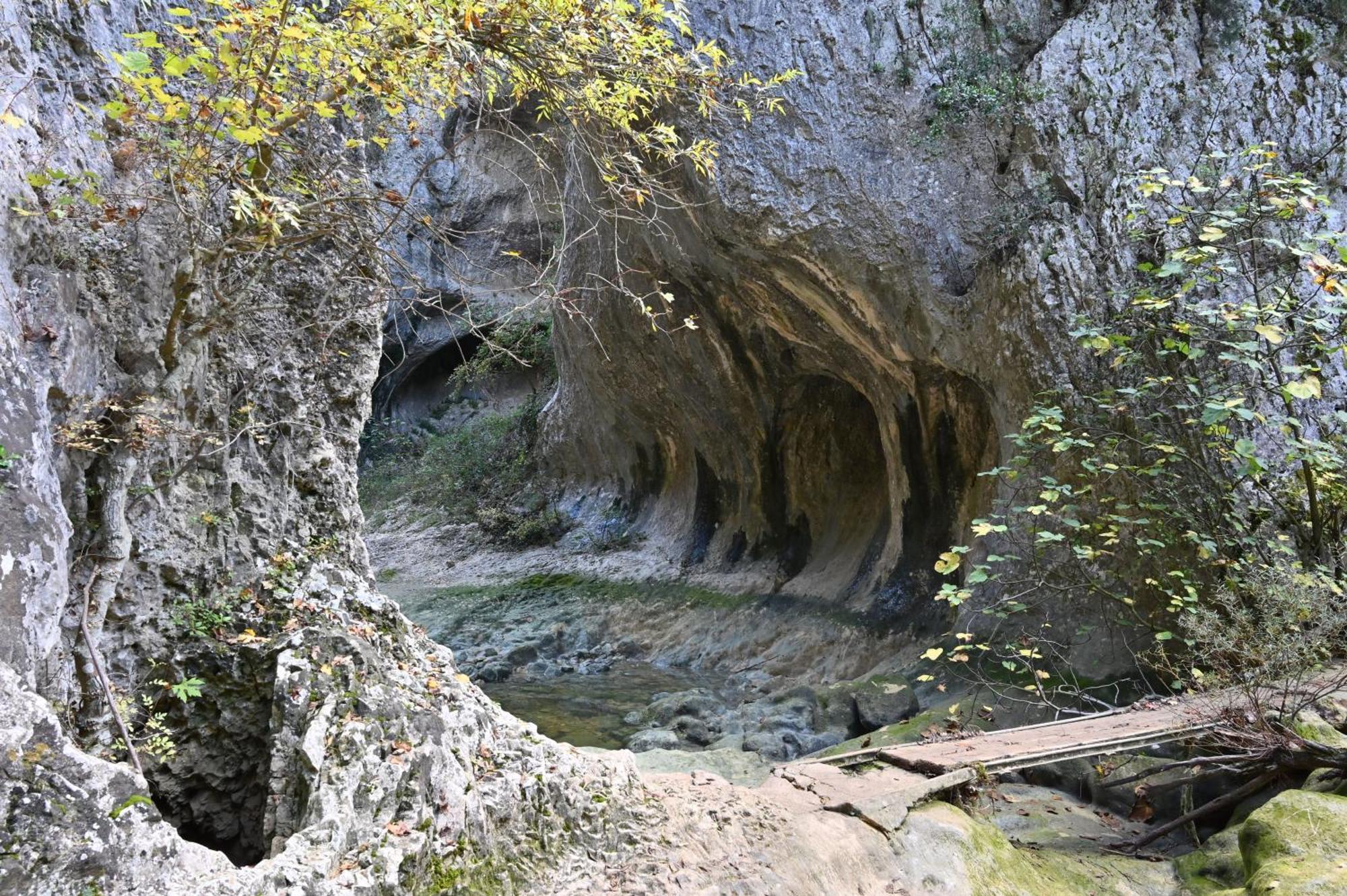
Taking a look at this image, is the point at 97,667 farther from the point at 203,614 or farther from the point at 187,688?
the point at 203,614

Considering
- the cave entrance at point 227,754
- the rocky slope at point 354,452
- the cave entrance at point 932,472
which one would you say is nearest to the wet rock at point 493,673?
the cave entrance at point 932,472

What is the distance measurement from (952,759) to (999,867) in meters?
0.85

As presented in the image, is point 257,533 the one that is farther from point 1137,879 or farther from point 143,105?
point 1137,879

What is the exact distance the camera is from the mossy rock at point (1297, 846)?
298cm

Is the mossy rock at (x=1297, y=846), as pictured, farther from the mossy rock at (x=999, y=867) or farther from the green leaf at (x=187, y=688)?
the green leaf at (x=187, y=688)

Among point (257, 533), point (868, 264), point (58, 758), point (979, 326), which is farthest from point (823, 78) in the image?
point (58, 758)

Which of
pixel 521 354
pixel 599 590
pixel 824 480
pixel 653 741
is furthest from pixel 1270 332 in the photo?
pixel 521 354

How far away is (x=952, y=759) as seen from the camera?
4617mm

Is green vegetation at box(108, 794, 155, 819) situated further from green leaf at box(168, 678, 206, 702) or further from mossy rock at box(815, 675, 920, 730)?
mossy rock at box(815, 675, 920, 730)

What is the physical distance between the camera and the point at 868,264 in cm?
842

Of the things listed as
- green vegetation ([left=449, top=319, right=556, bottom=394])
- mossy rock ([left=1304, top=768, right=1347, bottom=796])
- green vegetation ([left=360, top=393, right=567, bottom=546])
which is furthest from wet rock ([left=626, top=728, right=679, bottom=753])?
green vegetation ([left=449, top=319, right=556, bottom=394])

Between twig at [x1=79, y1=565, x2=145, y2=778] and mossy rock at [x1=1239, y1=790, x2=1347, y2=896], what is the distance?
157 inches

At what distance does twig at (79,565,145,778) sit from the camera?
8.93ft

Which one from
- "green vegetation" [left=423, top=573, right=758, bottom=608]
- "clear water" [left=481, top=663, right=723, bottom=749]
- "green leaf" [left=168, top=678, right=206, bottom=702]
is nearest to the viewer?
"green leaf" [left=168, top=678, right=206, bottom=702]
